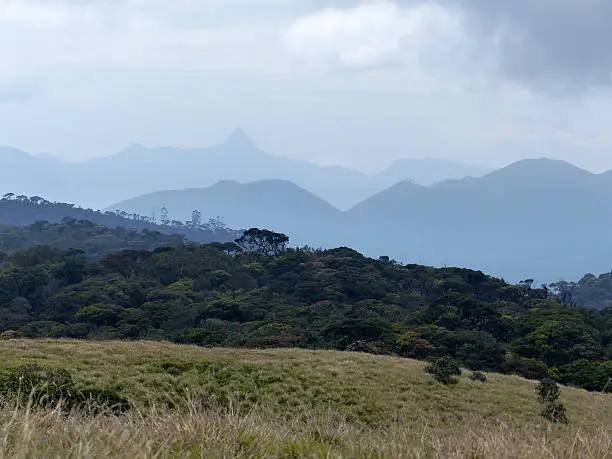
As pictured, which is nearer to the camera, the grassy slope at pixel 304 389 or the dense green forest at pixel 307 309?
the grassy slope at pixel 304 389

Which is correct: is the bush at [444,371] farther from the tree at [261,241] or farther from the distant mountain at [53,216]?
the distant mountain at [53,216]

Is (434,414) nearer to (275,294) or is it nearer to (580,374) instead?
(580,374)

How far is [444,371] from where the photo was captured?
20.5m

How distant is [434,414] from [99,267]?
54.3 meters

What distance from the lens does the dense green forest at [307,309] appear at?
113 feet

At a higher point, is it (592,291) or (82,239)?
(592,291)

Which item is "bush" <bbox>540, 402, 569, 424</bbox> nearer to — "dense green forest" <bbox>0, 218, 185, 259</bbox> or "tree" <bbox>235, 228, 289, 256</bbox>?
"tree" <bbox>235, 228, 289, 256</bbox>

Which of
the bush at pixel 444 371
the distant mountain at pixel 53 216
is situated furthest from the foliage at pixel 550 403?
the distant mountain at pixel 53 216

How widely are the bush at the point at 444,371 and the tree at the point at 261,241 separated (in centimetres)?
6111

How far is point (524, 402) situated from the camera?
1925cm

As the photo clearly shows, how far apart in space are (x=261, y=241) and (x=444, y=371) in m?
63.6

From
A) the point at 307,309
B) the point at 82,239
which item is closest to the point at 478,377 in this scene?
the point at 307,309

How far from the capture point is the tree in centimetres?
8219

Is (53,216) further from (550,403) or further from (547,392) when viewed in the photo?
(550,403)
